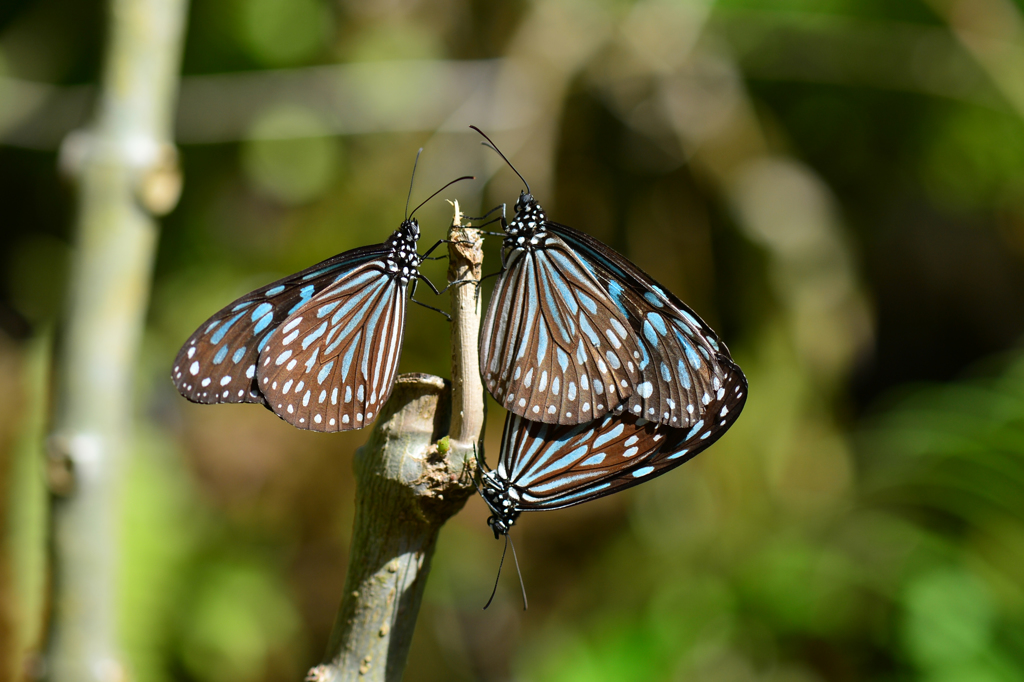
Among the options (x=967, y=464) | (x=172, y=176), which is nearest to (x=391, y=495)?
(x=172, y=176)

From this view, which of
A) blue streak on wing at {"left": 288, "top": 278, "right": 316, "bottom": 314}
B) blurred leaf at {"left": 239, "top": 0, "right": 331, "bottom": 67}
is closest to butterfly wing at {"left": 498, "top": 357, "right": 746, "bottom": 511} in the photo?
blue streak on wing at {"left": 288, "top": 278, "right": 316, "bottom": 314}

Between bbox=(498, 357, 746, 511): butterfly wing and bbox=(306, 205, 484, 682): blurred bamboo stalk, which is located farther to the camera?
bbox=(498, 357, 746, 511): butterfly wing

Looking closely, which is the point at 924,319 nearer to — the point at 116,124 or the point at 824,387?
the point at 824,387

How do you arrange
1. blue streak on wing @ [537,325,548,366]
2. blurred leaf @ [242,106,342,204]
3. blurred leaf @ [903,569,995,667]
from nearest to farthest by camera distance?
blue streak on wing @ [537,325,548,366] → blurred leaf @ [903,569,995,667] → blurred leaf @ [242,106,342,204]

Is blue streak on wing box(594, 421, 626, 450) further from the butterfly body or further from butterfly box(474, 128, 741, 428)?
the butterfly body

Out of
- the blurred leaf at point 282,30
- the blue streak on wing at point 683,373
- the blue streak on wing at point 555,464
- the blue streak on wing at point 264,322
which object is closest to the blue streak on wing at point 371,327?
the blue streak on wing at point 264,322

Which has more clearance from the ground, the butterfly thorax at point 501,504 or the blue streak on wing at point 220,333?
the blue streak on wing at point 220,333

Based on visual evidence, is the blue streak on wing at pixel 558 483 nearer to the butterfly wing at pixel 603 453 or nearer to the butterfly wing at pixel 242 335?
the butterfly wing at pixel 603 453
